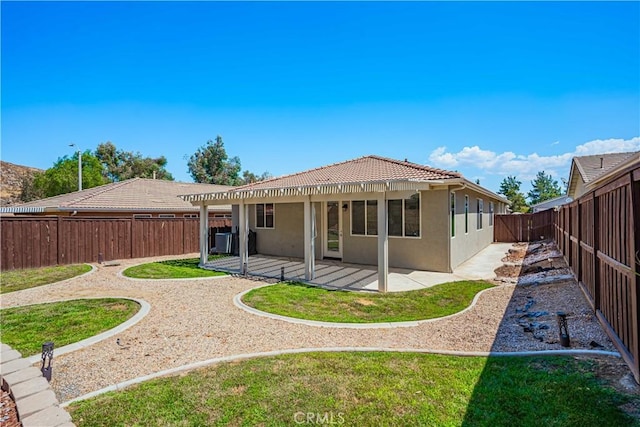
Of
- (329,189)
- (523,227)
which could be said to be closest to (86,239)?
(329,189)

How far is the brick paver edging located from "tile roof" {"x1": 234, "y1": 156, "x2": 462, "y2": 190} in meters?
7.31

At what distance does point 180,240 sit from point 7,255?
6.43 metres

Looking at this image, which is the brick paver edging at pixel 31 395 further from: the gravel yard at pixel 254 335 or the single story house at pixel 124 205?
the single story house at pixel 124 205

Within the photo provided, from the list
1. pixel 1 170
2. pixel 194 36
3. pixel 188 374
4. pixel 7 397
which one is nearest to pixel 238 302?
pixel 188 374

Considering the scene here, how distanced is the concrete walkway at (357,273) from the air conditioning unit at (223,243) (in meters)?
1.93

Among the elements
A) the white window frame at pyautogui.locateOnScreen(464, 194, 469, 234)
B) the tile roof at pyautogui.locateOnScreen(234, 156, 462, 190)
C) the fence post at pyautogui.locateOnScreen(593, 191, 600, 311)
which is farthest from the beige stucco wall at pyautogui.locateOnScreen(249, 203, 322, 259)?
the fence post at pyautogui.locateOnScreen(593, 191, 600, 311)

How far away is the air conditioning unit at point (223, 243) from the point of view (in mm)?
16031

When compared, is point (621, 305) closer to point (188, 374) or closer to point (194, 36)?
point (188, 374)

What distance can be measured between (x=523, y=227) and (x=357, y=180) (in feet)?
57.6

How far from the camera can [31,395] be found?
11.3 feet

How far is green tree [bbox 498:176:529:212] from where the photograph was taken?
54112mm

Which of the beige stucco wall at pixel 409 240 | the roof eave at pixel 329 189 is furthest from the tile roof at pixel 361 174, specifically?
the beige stucco wall at pixel 409 240

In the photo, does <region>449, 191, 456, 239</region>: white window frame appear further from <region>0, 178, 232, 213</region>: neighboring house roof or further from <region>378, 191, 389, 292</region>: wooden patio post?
<region>0, 178, 232, 213</region>: neighboring house roof

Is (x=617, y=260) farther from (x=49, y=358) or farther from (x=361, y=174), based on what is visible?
(x=361, y=174)
